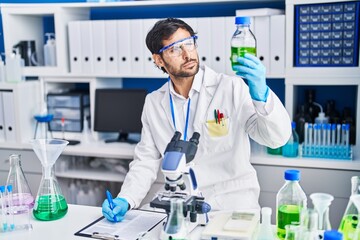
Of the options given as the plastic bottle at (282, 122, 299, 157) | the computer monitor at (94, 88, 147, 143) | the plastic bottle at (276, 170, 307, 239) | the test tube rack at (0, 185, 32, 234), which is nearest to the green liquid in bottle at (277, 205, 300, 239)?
the plastic bottle at (276, 170, 307, 239)

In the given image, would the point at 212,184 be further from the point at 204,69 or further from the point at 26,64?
the point at 26,64

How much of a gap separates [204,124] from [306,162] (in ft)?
2.12

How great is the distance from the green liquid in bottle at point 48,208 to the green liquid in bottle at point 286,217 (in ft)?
2.55

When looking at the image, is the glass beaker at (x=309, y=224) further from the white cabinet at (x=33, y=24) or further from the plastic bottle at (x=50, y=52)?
the plastic bottle at (x=50, y=52)

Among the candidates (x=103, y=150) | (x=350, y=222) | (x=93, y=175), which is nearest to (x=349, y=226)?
(x=350, y=222)

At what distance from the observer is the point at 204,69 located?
221 centimetres

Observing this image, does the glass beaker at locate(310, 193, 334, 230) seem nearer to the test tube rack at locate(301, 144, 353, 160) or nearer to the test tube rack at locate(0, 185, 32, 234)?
the test tube rack at locate(0, 185, 32, 234)

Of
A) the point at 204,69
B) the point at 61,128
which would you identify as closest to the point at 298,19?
the point at 204,69

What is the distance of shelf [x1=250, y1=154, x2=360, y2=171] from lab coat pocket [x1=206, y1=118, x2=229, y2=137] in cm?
45

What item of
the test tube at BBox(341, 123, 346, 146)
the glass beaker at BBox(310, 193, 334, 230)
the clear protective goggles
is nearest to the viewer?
the glass beaker at BBox(310, 193, 334, 230)

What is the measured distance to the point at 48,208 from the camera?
167 cm

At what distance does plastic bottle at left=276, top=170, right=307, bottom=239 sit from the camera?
4.56 ft

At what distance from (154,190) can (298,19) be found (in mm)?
1211

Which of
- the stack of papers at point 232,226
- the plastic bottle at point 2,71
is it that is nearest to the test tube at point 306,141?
the stack of papers at point 232,226
